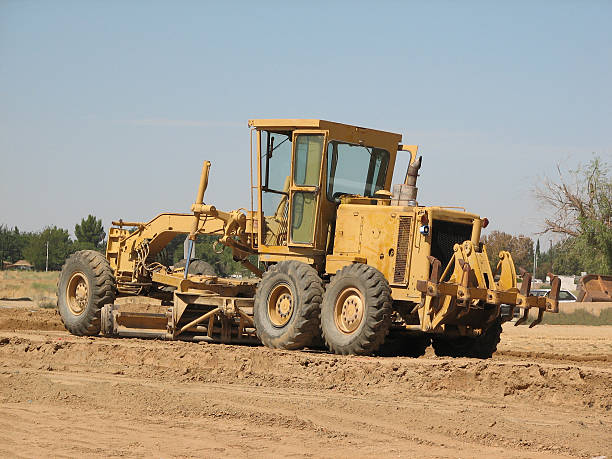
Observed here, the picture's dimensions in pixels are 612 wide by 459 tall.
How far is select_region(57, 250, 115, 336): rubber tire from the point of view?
16.9 m

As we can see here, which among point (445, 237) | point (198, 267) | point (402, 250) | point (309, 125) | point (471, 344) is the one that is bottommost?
point (471, 344)

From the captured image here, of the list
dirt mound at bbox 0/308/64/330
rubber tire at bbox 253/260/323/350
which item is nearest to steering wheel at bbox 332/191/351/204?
rubber tire at bbox 253/260/323/350

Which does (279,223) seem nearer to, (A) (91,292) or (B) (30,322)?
(A) (91,292)

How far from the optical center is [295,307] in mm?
14242

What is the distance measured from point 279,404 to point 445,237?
4.97 m

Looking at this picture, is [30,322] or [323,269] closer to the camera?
[323,269]

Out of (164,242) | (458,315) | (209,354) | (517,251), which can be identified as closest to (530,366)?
(458,315)

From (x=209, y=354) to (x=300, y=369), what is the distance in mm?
1543

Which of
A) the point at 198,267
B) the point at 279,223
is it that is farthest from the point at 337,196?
the point at 198,267

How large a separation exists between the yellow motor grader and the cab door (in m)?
0.02

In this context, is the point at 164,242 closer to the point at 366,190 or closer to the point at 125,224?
the point at 125,224

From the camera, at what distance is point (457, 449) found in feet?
27.9

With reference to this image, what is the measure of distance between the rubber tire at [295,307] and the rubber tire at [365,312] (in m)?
0.20

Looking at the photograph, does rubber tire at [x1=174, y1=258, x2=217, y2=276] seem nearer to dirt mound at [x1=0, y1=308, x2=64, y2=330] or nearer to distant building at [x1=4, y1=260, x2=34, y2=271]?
dirt mound at [x1=0, y1=308, x2=64, y2=330]
